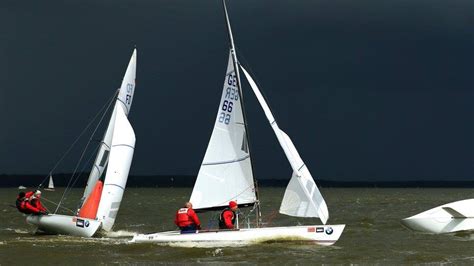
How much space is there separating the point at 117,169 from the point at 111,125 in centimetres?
268

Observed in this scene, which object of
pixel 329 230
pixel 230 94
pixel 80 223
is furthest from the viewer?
pixel 80 223

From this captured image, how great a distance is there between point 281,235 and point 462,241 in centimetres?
1124

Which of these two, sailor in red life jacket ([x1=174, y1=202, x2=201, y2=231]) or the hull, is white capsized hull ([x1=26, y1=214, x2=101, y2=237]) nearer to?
the hull

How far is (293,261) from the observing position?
84.1 feet

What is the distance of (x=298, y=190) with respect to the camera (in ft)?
86.8

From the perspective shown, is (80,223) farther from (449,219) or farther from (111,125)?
(449,219)

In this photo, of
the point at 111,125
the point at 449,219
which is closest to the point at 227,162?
the point at 111,125

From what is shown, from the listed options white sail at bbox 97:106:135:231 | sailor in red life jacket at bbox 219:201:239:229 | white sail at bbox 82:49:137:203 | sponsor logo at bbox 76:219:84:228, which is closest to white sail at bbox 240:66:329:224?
sailor in red life jacket at bbox 219:201:239:229

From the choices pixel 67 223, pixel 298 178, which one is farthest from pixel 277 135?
pixel 67 223

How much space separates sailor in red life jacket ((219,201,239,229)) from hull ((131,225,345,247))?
0.38 metres

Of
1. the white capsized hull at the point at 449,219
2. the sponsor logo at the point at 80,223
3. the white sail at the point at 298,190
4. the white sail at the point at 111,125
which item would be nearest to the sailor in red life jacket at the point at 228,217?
the white sail at the point at 298,190

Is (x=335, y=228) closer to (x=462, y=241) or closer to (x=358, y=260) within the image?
(x=358, y=260)

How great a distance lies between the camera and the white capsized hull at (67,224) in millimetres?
32031

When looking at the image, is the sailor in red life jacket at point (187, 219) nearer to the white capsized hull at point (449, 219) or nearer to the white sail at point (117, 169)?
the white sail at point (117, 169)
